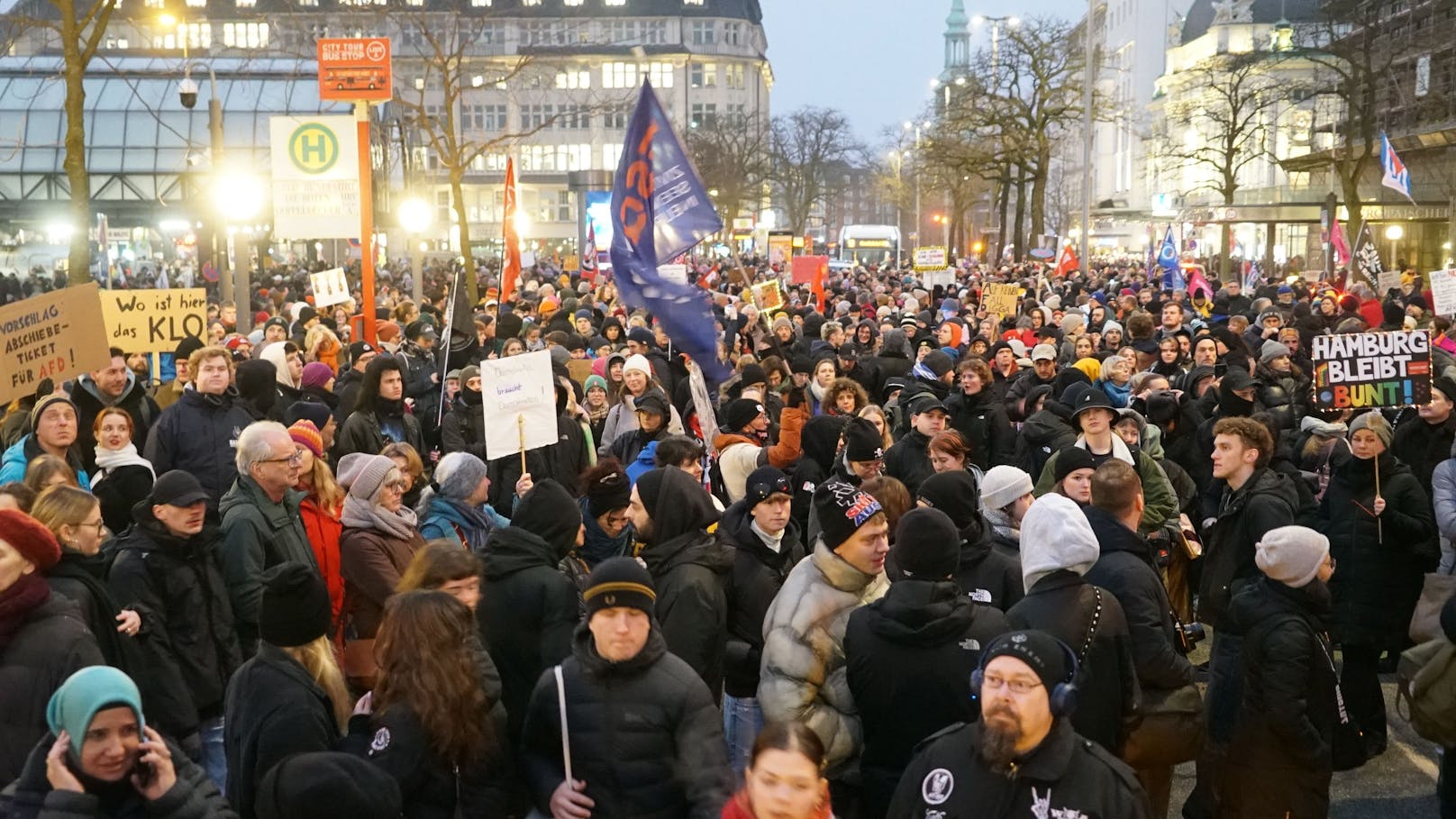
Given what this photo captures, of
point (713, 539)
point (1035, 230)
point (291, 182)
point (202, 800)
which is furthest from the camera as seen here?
point (1035, 230)

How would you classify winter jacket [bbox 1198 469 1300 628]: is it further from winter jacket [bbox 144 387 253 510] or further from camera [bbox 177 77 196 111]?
camera [bbox 177 77 196 111]

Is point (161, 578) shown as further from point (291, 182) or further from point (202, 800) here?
point (291, 182)

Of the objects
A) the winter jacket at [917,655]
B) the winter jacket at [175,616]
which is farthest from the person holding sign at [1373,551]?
the winter jacket at [175,616]

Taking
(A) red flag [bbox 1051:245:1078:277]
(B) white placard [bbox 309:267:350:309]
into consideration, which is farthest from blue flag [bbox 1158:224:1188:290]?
(B) white placard [bbox 309:267:350:309]

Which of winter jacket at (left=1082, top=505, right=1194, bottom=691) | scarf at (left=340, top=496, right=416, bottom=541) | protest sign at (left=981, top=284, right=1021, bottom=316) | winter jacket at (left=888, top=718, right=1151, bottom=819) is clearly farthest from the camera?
protest sign at (left=981, top=284, right=1021, bottom=316)

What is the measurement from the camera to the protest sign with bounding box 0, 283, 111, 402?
8.78m

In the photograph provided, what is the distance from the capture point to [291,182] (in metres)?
17.0

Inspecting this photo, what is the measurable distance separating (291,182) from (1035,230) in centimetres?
3784

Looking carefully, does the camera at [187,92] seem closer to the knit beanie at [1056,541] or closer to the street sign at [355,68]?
the street sign at [355,68]

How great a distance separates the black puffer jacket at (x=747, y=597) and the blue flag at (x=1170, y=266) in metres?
23.3

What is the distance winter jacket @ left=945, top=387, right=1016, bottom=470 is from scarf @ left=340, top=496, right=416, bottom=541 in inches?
195

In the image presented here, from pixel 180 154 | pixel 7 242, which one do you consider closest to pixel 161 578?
pixel 180 154

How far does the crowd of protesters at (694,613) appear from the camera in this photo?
3.80 metres

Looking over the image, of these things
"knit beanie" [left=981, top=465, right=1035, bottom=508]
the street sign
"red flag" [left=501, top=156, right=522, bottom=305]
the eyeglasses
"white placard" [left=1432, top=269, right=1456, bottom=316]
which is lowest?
the eyeglasses
